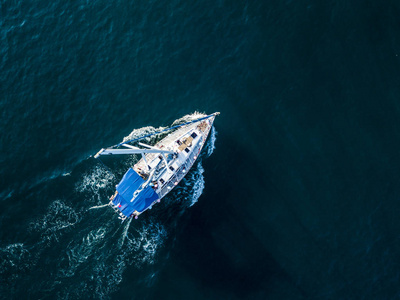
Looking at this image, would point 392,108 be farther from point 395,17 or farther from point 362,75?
point 395,17

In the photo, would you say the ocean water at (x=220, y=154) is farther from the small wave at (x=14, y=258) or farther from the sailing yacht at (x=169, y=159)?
the sailing yacht at (x=169, y=159)

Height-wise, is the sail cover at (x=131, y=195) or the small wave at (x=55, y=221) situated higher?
the small wave at (x=55, y=221)

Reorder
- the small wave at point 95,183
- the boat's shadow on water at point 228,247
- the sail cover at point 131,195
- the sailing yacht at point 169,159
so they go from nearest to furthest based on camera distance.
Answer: the sail cover at point 131,195
the boat's shadow on water at point 228,247
the sailing yacht at point 169,159
the small wave at point 95,183

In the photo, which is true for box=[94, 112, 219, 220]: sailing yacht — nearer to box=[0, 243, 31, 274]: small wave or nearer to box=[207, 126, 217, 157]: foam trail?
box=[207, 126, 217, 157]: foam trail

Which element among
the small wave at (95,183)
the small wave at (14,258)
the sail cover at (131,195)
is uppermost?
the small wave at (95,183)

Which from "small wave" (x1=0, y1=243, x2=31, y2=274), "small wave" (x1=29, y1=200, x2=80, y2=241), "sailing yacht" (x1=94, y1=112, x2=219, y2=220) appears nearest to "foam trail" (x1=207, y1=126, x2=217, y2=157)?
"sailing yacht" (x1=94, y1=112, x2=219, y2=220)

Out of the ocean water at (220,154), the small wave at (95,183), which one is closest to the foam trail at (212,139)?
the ocean water at (220,154)

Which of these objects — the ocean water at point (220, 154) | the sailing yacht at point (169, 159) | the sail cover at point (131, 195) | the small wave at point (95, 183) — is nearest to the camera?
the sail cover at point (131, 195)
